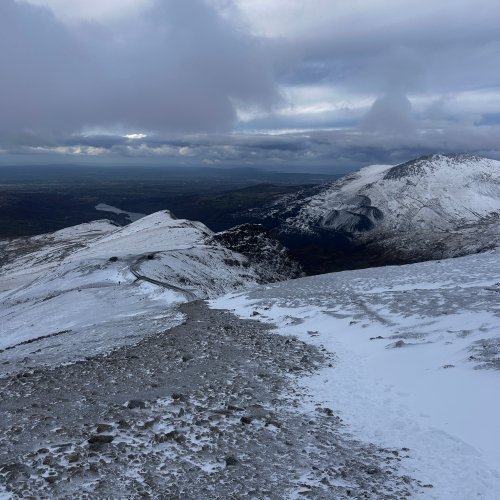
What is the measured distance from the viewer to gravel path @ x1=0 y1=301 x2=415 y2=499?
9695 millimetres

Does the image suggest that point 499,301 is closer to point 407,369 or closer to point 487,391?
point 407,369

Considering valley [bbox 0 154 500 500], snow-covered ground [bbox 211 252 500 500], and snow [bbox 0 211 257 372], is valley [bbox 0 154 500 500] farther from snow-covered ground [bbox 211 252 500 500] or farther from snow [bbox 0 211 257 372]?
snow [bbox 0 211 257 372]

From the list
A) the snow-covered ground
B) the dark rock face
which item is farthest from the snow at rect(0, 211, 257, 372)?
the snow-covered ground

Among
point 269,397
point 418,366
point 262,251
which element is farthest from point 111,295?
point 262,251

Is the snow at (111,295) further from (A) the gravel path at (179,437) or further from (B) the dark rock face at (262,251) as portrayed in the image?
(A) the gravel path at (179,437)

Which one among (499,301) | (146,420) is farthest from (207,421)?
(499,301)

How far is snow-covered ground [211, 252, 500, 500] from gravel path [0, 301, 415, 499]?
33.8 inches

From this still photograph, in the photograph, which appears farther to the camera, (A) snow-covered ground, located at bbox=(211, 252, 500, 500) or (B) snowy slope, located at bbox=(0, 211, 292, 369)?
(B) snowy slope, located at bbox=(0, 211, 292, 369)

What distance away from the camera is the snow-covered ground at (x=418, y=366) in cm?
1112

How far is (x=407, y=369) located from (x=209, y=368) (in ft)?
25.7

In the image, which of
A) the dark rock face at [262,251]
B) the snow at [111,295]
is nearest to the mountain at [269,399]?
the snow at [111,295]

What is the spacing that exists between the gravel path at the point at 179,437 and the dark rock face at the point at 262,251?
60.1 metres

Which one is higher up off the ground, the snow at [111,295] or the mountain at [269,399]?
the mountain at [269,399]

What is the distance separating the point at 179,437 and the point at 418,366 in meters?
10.1
